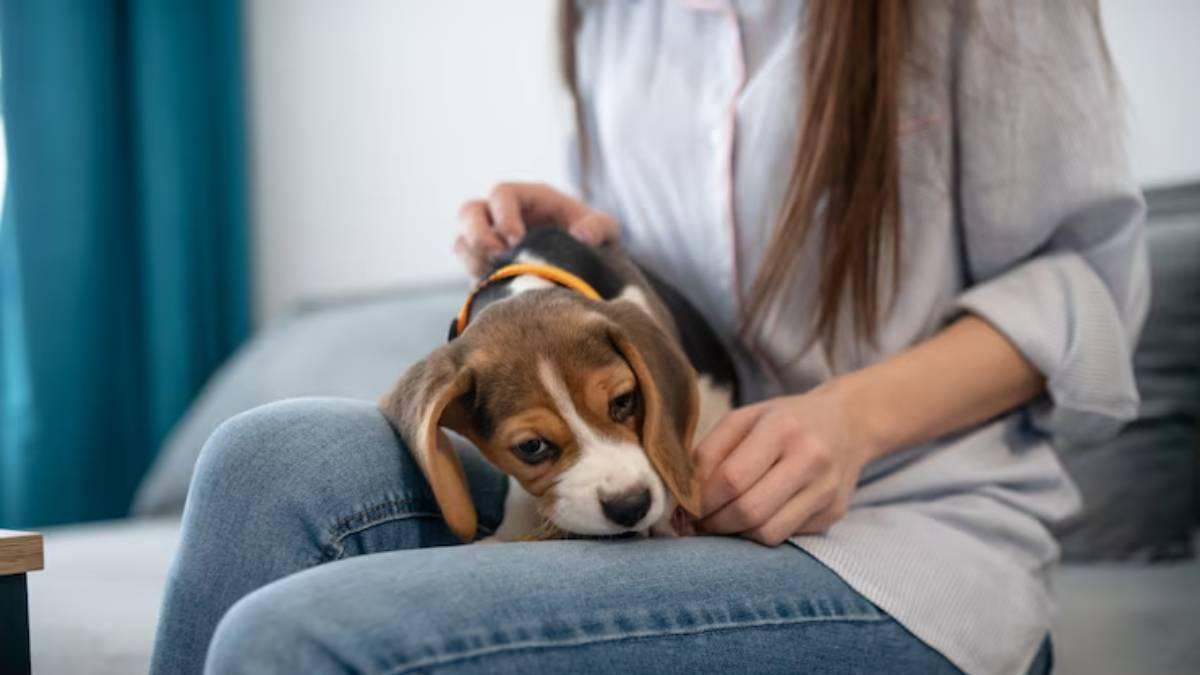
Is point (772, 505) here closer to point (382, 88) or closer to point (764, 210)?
point (764, 210)

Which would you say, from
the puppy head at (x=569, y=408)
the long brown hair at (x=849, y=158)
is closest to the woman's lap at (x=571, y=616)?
the puppy head at (x=569, y=408)

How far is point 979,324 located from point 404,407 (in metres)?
0.66

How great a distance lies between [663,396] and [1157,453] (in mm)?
1101

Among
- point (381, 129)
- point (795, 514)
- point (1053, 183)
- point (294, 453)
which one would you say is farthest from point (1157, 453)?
point (381, 129)

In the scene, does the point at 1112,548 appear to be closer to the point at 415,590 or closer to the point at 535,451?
the point at 535,451

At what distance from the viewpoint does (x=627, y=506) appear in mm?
1172

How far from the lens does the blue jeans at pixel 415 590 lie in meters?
0.84

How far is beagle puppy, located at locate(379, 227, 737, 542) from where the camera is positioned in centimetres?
118

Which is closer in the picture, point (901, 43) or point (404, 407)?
point (404, 407)

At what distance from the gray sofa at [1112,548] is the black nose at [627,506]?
0.64 m

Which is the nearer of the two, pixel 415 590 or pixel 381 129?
pixel 415 590

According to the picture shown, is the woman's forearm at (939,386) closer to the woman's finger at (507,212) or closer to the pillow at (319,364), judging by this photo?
the woman's finger at (507,212)

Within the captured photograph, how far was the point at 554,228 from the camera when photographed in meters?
1.54

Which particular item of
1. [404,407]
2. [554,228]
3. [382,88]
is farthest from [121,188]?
[404,407]
